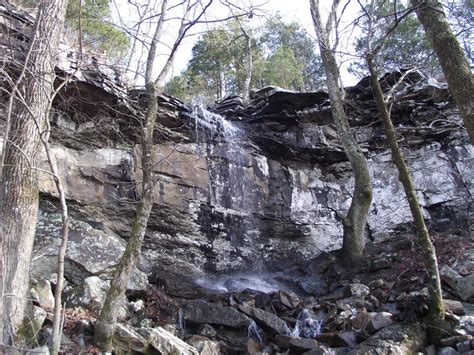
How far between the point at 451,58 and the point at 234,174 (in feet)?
21.5

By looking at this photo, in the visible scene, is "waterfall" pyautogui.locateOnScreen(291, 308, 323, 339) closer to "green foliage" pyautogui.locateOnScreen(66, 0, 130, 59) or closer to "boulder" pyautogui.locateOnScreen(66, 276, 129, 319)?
"boulder" pyautogui.locateOnScreen(66, 276, 129, 319)

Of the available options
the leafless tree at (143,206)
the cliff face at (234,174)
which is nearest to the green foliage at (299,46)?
the cliff face at (234,174)

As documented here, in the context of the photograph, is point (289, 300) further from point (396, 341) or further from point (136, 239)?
point (136, 239)

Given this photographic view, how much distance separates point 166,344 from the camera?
4770mm

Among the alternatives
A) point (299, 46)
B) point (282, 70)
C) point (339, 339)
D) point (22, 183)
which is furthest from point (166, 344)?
point (299, 46)

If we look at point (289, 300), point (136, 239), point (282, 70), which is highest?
point (282, 70)

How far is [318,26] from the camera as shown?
1002cm

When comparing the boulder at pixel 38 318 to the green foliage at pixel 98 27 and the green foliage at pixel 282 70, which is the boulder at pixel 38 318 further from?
the green foliage at pixel 282 70

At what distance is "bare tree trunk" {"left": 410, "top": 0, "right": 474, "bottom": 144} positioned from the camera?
4.32 m

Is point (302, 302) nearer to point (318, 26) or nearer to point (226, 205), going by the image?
point (226, 205)

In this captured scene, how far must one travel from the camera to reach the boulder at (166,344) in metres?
4.72

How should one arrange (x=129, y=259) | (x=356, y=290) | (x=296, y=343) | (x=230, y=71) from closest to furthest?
(x=129, y=259) < (x=296, y=343) < (x=356, y=290) < (x=230, y=71)

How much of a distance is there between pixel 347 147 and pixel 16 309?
7.37 m

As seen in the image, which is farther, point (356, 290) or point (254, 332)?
point (356, 290)
